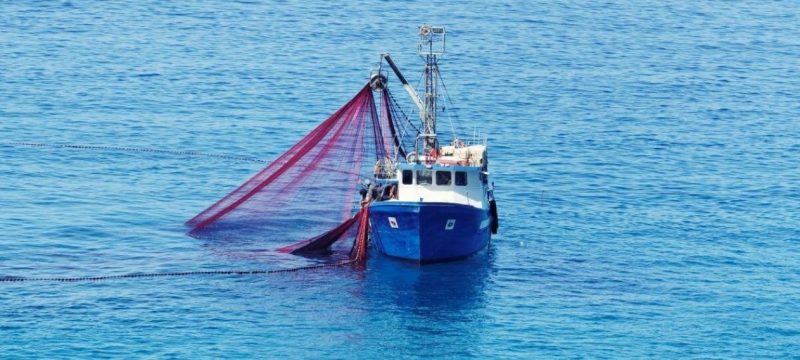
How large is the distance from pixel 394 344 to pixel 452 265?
15.3 m

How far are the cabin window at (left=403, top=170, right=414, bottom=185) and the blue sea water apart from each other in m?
4.98

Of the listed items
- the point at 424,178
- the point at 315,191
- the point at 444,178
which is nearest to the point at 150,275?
the point at 315,191

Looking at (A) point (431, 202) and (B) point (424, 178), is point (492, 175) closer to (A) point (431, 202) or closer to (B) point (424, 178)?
(B) point (424, 178)

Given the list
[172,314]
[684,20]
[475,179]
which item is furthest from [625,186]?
[684,20]

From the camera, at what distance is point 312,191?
92.4 metres

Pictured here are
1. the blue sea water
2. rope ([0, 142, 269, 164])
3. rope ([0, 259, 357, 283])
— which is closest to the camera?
the blue sea water

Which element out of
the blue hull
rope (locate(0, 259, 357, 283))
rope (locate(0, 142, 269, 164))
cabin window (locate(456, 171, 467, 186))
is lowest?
rope (locate(0, 259, 357, 283))

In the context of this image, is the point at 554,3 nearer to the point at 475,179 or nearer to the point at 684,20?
the point at 684,20

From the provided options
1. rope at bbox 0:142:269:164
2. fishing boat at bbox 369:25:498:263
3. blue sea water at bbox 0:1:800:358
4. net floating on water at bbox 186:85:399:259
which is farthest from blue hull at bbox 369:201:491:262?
rope at bbox 0:142:269:164

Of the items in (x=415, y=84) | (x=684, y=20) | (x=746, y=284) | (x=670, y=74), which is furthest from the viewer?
(x=684, y=20)

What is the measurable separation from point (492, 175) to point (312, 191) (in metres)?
23.4

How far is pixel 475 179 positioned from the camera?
293 ft

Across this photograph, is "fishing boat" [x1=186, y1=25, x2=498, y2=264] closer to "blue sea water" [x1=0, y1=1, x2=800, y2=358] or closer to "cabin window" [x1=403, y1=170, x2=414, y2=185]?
"cabin window" [x1=403, y1=170, x2=414, y2=185]

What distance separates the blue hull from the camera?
281 feet
